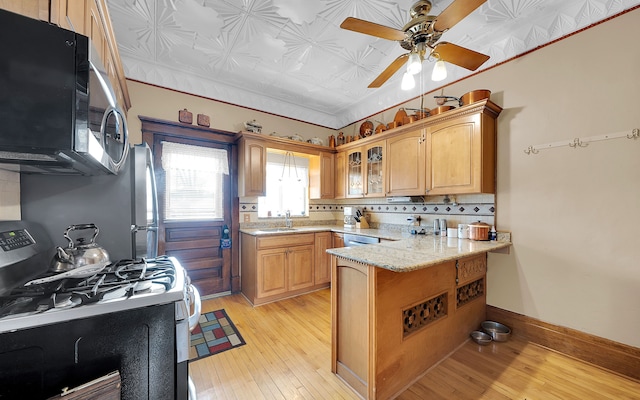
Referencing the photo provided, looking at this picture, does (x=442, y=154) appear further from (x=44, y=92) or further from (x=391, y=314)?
(x=44, y=92)

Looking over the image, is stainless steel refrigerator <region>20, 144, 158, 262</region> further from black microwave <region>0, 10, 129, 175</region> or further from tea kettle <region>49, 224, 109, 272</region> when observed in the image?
black microwave <region>0, 10, 129, 175</region>

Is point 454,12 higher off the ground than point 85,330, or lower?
higher

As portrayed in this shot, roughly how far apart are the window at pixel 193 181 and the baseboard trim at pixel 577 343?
3544 millimetres

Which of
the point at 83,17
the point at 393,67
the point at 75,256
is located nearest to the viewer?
the point at 75,256

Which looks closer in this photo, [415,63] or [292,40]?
[415,63]

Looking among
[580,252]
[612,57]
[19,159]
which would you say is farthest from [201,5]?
[580,252]

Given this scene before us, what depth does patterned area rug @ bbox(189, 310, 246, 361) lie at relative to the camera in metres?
2.04

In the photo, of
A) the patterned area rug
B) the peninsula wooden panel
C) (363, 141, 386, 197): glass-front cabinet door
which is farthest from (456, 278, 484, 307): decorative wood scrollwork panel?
the patterned area rug

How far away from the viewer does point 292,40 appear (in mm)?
2377

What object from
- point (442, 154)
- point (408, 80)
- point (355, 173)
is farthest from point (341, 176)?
point (408, 80)

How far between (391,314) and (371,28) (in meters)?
1.82

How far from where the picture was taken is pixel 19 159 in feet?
2.90

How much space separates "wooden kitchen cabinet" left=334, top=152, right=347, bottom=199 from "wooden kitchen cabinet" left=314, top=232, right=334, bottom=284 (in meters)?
Result: 0.76

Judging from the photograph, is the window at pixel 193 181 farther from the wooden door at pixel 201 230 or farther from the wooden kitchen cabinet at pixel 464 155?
the wooden kitchen cabinet at pixel 464 155
